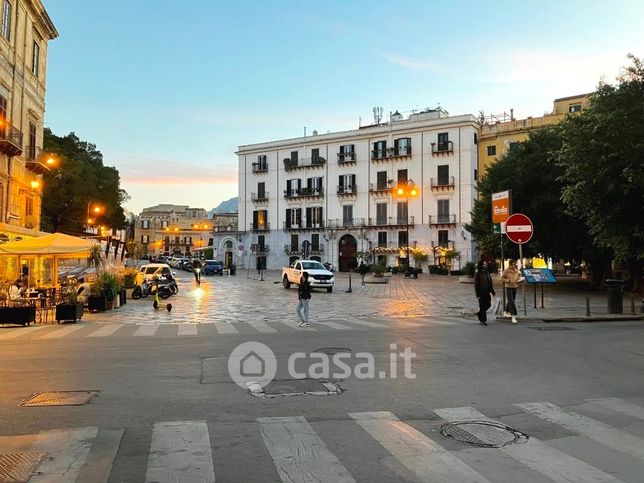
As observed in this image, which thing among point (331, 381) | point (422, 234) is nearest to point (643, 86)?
point (331, 381)

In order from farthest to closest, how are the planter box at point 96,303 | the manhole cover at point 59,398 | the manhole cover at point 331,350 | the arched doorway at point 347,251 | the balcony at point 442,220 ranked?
the arched doorway at point 347,251 < the balcony at point 442,220 < the planter box at point 96,303 < the manhole cover at point 331,350 < the manhole cover at point 59,398

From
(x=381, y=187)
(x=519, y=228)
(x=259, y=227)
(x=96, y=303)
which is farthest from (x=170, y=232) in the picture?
(x=519, y=228)

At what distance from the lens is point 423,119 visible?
63.2 meters

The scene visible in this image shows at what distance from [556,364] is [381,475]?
20.6 ft

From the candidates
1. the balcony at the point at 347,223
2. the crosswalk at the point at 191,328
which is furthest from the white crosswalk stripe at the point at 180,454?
the balcony at the point at 347,223

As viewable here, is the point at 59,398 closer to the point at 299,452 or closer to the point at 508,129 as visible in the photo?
the point at 299,452

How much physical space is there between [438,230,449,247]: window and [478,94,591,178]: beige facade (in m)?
7.10

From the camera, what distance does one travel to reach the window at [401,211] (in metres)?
62.2

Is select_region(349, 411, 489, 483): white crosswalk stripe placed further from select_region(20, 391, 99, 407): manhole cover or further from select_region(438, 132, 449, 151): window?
select_region(438, 132, 449, 151): window

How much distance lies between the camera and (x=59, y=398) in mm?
7016

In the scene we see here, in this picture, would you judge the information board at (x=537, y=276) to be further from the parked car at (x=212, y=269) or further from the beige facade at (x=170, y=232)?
the beige facade at (x=170, y=232)

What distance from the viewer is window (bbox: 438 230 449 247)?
59.2m

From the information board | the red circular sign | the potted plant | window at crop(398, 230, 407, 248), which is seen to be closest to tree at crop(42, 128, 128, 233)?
window at crop(398, 230, 407, 248)

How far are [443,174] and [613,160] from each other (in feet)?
127
